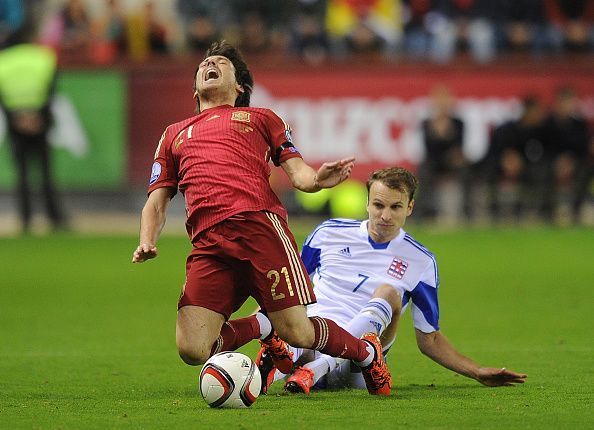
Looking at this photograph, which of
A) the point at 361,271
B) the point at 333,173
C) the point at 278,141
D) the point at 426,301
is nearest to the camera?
the point at 333,173

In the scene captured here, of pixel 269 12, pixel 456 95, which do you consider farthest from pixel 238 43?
pixel 456 95

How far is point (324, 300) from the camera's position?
783cm

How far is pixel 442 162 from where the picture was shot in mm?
19312

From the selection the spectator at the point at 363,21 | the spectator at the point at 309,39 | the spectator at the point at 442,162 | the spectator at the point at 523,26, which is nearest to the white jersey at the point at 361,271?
the spectator at the point at 442,162

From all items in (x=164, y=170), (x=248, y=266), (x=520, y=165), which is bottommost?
(x=520, y=165)

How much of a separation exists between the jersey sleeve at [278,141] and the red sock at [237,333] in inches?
34.3

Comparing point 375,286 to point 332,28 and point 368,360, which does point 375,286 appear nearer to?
point 368,360

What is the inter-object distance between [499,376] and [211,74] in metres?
2.28

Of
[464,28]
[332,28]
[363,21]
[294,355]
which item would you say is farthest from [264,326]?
[332,28]

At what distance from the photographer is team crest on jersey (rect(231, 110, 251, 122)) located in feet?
23.2

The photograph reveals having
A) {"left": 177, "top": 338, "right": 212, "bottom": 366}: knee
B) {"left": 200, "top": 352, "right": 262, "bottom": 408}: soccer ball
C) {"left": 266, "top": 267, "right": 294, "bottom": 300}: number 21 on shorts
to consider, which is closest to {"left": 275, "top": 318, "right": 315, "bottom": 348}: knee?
{"left": 266, "top": 267, "right": 294, "bottom": 300}: number 21 on shorts

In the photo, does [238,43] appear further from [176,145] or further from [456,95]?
[176,145]

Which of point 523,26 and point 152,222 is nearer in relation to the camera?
point 152,222

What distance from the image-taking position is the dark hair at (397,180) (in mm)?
7395
